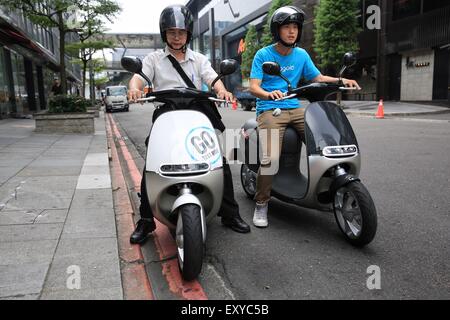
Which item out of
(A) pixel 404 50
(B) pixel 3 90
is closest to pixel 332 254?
(B) pixel 3 90

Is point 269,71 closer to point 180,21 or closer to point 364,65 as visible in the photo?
point 180,21

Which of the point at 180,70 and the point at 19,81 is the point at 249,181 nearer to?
the point at 180,70

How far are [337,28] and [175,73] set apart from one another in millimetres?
21792

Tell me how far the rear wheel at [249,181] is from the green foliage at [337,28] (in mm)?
19768

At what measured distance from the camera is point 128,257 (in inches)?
126

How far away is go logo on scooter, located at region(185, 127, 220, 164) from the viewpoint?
2889mm

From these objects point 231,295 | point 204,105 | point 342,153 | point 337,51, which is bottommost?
point 231,295

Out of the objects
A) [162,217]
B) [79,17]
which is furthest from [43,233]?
[79,17]

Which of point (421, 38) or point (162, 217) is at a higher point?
point (421, 38)

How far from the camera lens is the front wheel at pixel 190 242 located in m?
2.60

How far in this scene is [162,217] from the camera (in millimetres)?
3051

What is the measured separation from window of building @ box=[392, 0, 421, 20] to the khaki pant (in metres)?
22.5

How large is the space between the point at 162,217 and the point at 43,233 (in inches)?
46.6
